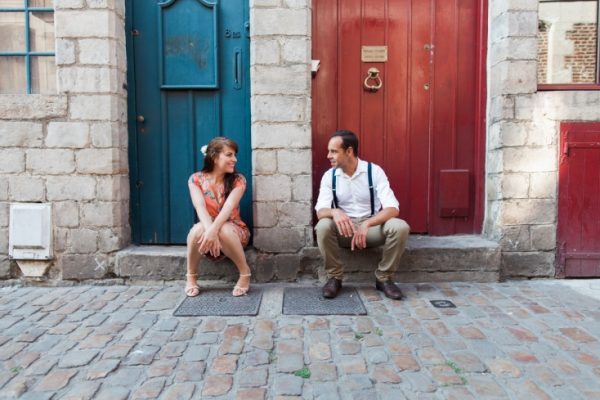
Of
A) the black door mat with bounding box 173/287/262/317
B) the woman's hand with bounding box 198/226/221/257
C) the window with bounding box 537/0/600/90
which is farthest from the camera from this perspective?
the window with bounding box 537/0/600/90

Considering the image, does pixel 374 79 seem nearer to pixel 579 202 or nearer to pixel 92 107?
pixel 579 202

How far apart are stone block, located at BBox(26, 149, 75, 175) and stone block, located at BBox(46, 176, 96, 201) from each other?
0.24ft

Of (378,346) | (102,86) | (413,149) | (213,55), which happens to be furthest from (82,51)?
(378,346)

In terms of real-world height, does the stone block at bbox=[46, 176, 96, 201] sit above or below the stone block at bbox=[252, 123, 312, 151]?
below

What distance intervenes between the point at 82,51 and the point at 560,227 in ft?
15.4

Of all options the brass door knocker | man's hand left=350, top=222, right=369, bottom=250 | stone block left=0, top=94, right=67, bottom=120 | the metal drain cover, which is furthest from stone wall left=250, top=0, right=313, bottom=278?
stone block left=0, top=94, right=67, bottom=120

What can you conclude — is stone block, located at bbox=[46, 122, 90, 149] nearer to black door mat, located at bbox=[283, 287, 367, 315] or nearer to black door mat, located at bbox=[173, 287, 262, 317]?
black door mat, located at bbox=[173, 287, 262, 317]

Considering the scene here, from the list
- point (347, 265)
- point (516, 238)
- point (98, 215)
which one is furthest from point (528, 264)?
point (98, 215)

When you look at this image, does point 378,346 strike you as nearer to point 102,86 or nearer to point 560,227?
point 560,227

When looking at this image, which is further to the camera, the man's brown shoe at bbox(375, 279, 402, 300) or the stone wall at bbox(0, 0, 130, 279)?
the stone wall at bbox(0, 0, 130, 279)

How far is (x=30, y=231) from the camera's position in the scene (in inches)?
158

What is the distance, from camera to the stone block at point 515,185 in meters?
4.04

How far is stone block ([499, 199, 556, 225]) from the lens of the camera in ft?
13.3

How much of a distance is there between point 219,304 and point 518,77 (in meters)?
3.31
